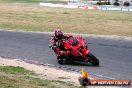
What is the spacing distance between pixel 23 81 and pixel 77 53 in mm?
4247

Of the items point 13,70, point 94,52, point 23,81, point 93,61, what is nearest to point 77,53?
point 93,61

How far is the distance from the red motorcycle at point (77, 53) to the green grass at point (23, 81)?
2576mm

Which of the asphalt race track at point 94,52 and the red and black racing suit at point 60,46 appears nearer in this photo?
the asphalt race track at point 94,52

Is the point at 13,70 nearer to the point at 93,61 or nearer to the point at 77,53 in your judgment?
the point at 77,53

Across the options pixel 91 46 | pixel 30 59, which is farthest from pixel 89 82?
pixel 91 46

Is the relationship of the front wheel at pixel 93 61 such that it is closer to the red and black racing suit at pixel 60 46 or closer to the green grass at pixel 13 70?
the red and black racing suit at pixel 60 46

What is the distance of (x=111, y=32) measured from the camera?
2978cm

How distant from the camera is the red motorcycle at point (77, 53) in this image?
1580cm

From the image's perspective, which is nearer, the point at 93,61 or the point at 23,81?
the point at 23,81

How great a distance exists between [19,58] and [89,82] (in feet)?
20.9

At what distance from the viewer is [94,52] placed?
1931cm

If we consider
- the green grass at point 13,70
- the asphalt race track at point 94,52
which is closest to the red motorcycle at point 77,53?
the asphalt race track at point 94,52

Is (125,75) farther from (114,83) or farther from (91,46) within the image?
(91,46)

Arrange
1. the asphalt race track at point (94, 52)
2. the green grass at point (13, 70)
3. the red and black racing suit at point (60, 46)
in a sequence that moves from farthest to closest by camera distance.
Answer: the red and black racing suit at point (60, 46)
the asphalt race track at point (94, 52)
the green grass at point (13, 70)
